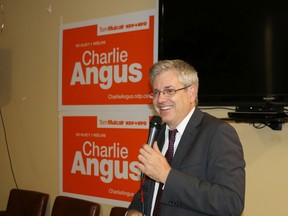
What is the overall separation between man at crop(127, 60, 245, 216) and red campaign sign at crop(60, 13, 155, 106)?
3.91 ft

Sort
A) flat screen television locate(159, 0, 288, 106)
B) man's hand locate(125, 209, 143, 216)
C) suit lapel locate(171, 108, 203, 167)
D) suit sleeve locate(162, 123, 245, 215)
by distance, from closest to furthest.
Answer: suit sleeve locate(162, 123, 245, 215) → suit lapel locate(171, 108, 203, 167) → man's hand locate(125, 209, 143, 216) → flat screen television locate(159, 0, 288, 106)

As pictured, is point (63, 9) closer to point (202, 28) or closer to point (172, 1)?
point (172, 1)

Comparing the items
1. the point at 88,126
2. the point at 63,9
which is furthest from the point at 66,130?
the point at 63,9

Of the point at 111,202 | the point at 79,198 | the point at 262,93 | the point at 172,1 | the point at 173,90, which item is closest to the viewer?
the point at 173,90

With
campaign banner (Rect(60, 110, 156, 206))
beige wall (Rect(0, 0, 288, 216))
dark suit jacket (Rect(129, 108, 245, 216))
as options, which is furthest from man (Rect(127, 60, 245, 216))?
beige wall (Rect(0, 0, 288, 216))

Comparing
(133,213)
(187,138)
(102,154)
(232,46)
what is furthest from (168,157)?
(102,154)

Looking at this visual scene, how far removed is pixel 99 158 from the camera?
3285mm

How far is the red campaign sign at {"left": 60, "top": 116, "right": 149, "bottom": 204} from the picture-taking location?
3.06 meters

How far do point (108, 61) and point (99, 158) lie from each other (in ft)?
2.88

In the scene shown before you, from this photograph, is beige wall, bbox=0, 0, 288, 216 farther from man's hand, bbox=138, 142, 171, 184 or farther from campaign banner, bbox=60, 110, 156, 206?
man's hand, bbox=138, 142, 171, 184

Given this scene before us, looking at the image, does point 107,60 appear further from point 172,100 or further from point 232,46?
point 172,100

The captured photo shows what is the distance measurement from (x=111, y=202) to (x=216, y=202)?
1.89 m

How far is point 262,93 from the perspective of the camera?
2221mm

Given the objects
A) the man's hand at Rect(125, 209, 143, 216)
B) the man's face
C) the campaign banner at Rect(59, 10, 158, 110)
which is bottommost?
the man's hand at Rect(125, 209, 143, 216)
